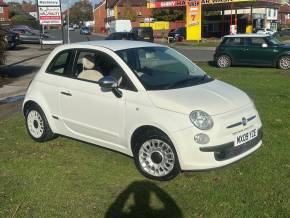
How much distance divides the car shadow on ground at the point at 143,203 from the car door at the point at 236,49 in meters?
15.1

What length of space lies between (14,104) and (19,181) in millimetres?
5821

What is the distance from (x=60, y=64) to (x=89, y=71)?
0.72 m

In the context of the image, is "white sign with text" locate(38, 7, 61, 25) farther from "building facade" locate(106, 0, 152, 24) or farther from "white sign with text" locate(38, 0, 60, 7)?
"building facade" locate(106, 0, 152, 24)

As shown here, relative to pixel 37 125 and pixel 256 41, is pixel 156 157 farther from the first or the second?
pixel 256 41

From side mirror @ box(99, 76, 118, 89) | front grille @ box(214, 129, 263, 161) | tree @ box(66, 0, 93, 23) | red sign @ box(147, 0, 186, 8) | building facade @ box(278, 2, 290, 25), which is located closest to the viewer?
front grille @ box(214, 129, 263, 161)

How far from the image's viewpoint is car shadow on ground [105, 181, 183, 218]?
4.68 metres

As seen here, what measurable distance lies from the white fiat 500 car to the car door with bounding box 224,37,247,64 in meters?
13.2

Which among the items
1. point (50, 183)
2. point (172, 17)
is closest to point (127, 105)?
point (50, 183)

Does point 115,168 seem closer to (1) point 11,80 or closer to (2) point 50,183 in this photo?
(2) point 50,183

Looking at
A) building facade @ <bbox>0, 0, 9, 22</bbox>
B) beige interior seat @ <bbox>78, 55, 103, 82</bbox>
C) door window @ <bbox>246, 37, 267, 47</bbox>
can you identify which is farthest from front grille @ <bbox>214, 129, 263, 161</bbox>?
building facade @ <bbox>0, 0, 9, 22</bbox>

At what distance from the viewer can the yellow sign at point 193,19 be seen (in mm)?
44500

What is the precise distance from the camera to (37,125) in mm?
7293

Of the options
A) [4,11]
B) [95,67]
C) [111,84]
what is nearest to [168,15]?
[4,11]

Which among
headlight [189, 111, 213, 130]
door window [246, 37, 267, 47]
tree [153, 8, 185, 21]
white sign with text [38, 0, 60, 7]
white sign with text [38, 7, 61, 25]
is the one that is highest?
tree [153, 8, 185, 21]
